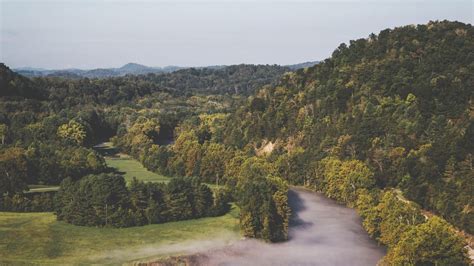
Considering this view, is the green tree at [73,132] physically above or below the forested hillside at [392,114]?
below

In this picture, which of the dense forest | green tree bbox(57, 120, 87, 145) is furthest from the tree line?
green tree bbox(57, 120, 87, 145)

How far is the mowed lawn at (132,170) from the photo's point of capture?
11088 cm

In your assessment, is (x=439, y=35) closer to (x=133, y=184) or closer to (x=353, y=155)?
(x=353, y=155)

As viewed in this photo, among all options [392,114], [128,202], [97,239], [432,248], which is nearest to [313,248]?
[432,248]

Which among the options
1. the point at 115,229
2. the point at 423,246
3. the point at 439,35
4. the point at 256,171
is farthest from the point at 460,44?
the point at 115,229

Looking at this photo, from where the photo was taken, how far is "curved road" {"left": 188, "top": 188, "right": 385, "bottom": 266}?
62438 mm

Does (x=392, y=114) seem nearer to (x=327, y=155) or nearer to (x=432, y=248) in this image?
(x=327, y=155)

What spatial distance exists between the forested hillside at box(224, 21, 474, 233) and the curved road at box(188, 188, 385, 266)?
11520 mm

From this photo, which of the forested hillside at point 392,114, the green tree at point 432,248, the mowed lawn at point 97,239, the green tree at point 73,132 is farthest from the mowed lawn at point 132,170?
the green tree at point 432,248

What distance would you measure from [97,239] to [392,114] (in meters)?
59.4

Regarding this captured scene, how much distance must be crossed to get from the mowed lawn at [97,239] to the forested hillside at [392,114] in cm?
2925

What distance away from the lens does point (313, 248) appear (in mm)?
67312

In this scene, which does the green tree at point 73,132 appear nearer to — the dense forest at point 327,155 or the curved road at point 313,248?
the dense forest at point 327,155

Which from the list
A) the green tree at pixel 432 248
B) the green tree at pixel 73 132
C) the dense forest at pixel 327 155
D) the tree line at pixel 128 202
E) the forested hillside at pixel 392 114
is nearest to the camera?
the green tree at pixel 432 248
